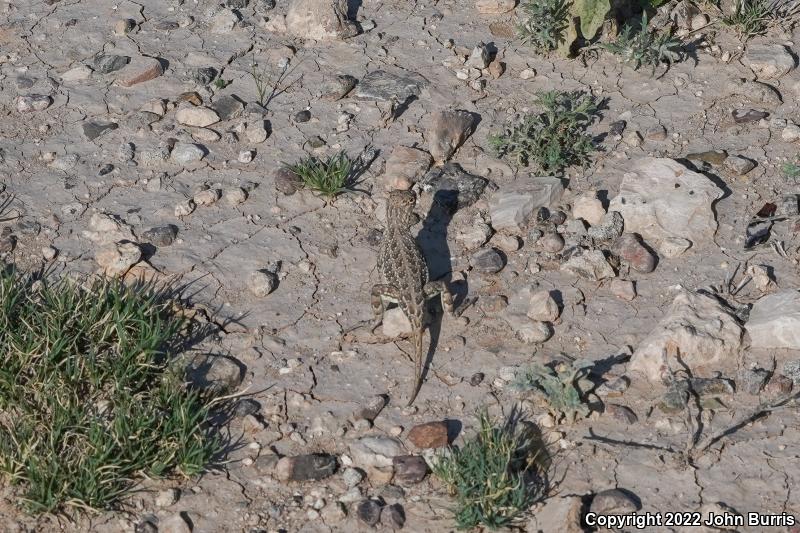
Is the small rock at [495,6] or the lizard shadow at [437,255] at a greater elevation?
the small rock at [495,6]

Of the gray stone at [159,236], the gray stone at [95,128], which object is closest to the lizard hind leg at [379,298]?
the gray stone at [159,236]

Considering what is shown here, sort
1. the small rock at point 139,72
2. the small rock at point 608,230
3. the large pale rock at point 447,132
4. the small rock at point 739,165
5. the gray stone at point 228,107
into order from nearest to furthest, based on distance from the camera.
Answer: the small rock at point 608,230 → the small rock at point 739,165 → the large pale rock at point 447,132 → the gray stone at point 228,107 → the small rock at point 139,72

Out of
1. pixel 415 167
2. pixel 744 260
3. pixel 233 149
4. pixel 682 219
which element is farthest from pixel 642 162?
pixel 233 149

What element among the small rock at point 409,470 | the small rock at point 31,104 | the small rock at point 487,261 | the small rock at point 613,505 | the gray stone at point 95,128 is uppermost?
the small rock at point 31,104

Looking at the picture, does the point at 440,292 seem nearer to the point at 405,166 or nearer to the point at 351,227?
the point at 351,227

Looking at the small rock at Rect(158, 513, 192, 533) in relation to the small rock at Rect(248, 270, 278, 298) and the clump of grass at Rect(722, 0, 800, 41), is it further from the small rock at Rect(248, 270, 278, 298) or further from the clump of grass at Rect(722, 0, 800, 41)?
the clump of grass at Rect(722, 0, 800, 41)

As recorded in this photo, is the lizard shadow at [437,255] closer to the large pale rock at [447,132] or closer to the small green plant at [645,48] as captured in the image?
Result: the large pale rock at [447,132]

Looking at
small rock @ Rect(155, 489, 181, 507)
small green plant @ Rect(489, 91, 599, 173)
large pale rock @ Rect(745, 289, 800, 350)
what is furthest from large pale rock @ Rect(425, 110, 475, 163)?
small rock @ Rect(155, 489, 181, 507)
